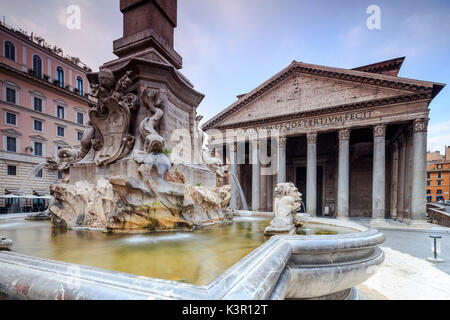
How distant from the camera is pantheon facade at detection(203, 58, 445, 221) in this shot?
1659 cm

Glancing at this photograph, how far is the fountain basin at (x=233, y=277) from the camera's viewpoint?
4.36 feet

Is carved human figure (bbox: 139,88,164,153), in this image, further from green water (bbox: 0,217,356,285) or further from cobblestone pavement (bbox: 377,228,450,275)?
cobblestone pavement (bbox: 377,228,450,275)

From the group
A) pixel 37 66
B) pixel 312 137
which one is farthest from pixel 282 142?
pixel 37 66

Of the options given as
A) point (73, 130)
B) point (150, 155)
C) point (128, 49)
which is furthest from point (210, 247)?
point (73, 130)

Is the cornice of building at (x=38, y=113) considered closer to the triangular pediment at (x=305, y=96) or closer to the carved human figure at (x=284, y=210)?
the triangular pediment at (x=305, y=96)

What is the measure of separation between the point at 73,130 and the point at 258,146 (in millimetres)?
23691

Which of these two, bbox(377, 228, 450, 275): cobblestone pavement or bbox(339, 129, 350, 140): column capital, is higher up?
bbox(339, 129, 350, 140): column capital

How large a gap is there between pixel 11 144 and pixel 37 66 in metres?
9.19

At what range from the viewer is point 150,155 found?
4.65 metres

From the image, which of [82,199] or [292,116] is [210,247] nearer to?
[82,199]

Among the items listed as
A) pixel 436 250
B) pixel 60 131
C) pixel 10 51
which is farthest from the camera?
pixel 60 131

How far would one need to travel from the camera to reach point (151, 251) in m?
2.81

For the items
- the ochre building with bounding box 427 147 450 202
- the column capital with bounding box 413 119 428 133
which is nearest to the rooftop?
the column capital with bounding box 413 119 428 133

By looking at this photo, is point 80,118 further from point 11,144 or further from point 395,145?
point 395,145
